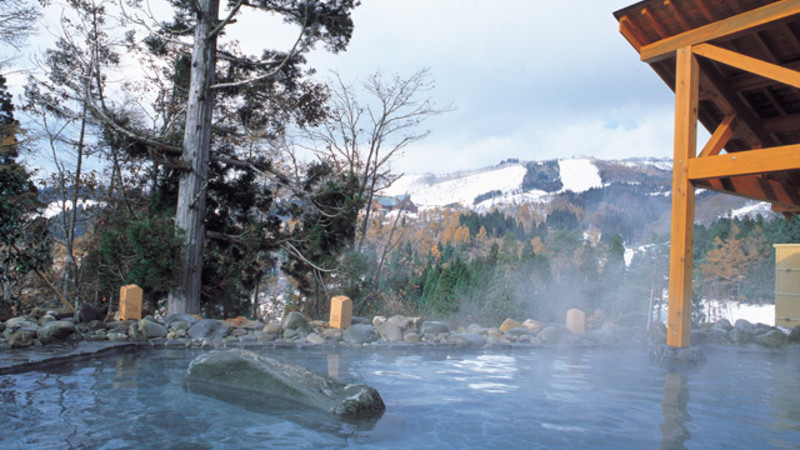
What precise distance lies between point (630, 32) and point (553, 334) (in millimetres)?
4649

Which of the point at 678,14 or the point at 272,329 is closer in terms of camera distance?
the point at 678,14

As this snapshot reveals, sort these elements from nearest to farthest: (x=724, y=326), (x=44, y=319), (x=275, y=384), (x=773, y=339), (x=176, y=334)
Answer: (x=275, y=384) → (x=44, y=319) → (x=176, y=334) → (x=773, y=339) → (x=724, y=326)

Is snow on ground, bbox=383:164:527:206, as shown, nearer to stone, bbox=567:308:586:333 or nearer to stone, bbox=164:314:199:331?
stone, bbox=567:308:586:333

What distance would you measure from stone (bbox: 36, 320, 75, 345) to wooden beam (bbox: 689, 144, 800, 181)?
7.22m

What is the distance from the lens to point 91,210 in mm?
11289

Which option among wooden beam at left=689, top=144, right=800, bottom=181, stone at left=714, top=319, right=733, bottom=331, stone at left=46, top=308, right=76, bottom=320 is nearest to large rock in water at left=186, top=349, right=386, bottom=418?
stone at left=46, top=308, right=76, bottom=320

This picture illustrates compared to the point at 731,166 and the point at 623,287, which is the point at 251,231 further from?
the point at 623,287

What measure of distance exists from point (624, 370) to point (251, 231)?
6.58 metres

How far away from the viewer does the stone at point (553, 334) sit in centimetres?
792

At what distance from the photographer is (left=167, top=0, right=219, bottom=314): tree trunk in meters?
8.38

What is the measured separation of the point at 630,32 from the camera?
19.2 ft

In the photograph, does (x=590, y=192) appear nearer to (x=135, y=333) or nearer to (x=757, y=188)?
(x=757, y=188)

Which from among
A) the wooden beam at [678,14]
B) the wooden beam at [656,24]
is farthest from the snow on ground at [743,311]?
the wooden beam at [678,14]

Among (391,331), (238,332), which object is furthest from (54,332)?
(391,331)
